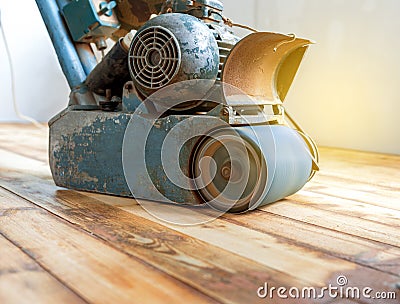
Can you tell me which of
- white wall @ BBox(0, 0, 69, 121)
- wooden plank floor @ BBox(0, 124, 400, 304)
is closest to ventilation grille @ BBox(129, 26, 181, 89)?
wooden plank floor @ BBox(0, 124, 400, 304)

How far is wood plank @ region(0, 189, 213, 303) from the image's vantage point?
2.26 feet

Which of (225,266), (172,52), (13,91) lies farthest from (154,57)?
(13,91)

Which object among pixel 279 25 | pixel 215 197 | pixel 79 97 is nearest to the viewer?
pixel 215 197

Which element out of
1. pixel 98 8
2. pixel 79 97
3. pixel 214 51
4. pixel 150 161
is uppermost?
pixel 98 8

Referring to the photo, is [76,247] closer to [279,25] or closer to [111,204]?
[111,204]

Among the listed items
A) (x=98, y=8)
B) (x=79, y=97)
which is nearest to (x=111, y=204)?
(x=79, y=97)

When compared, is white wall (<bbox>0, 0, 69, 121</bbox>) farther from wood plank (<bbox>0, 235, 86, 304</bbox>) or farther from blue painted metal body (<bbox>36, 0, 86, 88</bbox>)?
wood plank (<bbox>0, 235, 86, 304</bbox>)

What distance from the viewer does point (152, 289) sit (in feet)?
2.32

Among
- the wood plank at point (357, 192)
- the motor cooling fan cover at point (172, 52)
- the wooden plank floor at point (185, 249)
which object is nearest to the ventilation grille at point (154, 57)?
the motor cooling fan cover at point (172, 52)

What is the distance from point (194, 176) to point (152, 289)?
19.1 inches

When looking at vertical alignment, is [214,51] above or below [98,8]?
below

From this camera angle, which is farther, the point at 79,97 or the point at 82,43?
the point at 82,43

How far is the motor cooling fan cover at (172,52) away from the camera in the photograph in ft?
3.74

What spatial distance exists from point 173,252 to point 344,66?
183 cm
